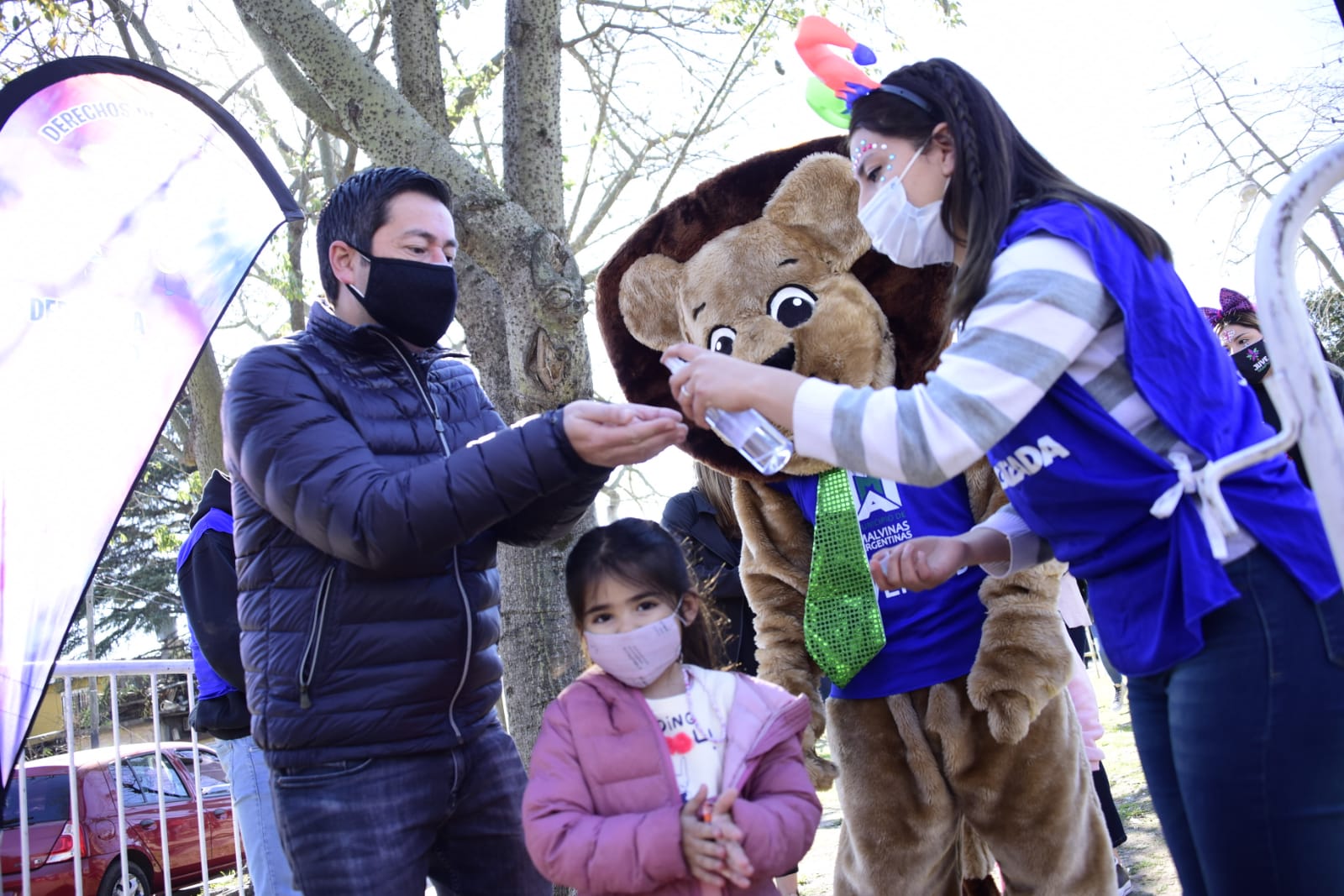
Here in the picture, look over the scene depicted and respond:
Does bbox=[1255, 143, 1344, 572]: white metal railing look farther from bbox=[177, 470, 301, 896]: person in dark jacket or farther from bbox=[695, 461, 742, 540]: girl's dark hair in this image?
bbox=[177, 470, 301, 896]: person in dark jacket

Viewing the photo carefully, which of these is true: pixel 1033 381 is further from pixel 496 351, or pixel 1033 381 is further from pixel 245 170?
pixel 496 351

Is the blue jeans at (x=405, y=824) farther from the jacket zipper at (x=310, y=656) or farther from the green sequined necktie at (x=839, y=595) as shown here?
the green sequined necktie at (x=839, y=595)

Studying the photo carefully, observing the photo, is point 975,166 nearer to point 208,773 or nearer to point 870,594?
point 870,594

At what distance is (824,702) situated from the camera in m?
3.27

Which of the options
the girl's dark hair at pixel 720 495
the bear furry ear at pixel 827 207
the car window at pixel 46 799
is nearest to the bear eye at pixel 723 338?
the bear furry ear at pixel 827 207

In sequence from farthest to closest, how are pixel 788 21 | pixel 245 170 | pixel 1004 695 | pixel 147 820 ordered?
pixel 788 21 → pixel 147 820 → pixel 245 170 → pixel 1004 695

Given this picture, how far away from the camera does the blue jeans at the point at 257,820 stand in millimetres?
3932

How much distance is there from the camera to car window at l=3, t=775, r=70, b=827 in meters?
5.62

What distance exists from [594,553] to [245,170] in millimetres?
2449

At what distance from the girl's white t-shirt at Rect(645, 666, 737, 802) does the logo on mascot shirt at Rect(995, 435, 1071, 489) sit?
92cm

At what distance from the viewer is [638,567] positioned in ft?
8.54

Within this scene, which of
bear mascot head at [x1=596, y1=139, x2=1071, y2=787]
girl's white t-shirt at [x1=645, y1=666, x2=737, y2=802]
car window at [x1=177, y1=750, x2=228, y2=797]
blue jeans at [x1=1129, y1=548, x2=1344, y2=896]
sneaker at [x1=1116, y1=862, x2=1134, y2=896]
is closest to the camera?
blue jeans at [x1=1129, y1=548, x2=1344, y2=896]

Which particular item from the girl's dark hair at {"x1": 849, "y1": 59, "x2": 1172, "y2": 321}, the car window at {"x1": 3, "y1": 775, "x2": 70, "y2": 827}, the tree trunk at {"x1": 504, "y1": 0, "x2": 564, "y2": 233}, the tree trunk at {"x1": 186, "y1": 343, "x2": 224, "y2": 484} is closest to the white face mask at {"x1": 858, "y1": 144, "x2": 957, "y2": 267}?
the girl's dark hair at {"x1": 849, "y1": 59, "x2": 1172, "y2": 321}

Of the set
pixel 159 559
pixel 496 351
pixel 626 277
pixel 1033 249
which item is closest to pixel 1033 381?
pixel 1033 249
